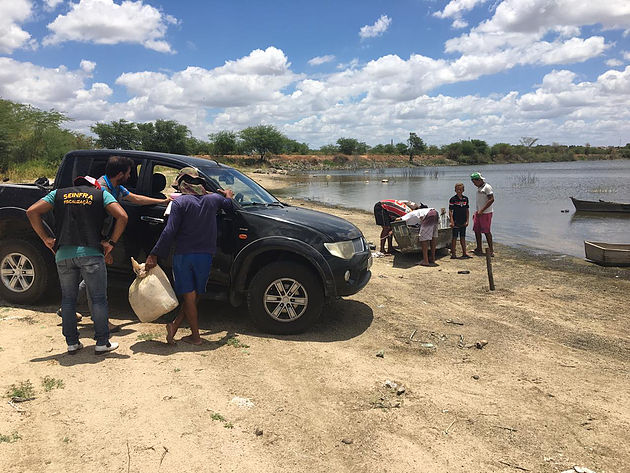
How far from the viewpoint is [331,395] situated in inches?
149

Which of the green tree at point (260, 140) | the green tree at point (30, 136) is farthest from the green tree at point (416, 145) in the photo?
the green tree at point (30, 136)

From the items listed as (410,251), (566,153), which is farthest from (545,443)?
(566,153)

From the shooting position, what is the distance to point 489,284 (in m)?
7.83

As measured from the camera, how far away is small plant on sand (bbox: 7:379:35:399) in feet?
11.6

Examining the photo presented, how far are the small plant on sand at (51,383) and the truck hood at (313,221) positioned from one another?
2.45 metres

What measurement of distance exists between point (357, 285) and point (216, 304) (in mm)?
2144

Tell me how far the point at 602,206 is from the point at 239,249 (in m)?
22.7

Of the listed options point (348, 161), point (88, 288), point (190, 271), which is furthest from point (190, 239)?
point (348, 161)

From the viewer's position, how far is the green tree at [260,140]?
3514 inches

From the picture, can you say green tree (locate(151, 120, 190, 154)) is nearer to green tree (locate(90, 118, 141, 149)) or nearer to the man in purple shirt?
green tree (locate(90, 118, 141, 149))

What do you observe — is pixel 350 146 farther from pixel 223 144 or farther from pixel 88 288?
pixel 88 288

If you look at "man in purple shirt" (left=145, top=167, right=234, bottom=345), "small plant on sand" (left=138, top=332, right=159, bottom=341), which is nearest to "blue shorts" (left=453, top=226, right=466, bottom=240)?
"man in purple shirt" (left=145, top=167, right=234, bottom=345)

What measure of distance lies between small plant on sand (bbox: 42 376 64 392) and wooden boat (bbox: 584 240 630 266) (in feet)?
37.8

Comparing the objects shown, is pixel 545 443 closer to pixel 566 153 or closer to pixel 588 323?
pixel 588 323
